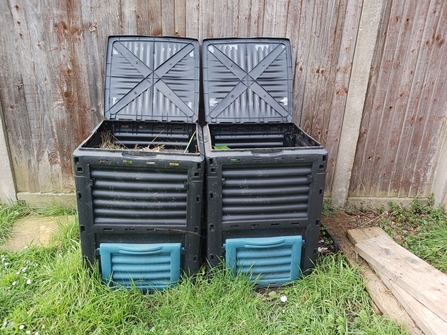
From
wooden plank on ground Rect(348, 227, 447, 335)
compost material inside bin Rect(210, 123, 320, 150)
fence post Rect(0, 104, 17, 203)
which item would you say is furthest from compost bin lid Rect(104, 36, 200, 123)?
wooden plank on ground Rect(348, 227, 447, 335)

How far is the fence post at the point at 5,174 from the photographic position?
284 cm

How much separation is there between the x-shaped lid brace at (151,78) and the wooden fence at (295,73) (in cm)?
24

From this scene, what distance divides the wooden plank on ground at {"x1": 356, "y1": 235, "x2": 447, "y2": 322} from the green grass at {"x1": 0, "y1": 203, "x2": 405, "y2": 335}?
21 cm

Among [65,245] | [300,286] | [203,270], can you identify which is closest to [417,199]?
[300,286]

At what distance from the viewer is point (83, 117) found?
2.86 metres

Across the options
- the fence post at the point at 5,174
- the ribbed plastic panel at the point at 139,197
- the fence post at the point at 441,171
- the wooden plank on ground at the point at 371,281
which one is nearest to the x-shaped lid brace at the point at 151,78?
the ribbed plastic panel at the point at 139,197

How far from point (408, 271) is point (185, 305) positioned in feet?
4.69

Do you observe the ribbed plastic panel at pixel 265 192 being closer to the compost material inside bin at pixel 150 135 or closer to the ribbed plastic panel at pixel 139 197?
the ribbed plastic panel at pixel 139 197

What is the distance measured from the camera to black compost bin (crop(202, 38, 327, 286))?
6.60 feet

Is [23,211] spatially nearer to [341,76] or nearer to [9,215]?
[9,215]

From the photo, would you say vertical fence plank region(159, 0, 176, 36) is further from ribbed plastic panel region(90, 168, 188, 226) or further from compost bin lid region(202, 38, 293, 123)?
ribbed plastic panel region(90, 168, 188, 226)

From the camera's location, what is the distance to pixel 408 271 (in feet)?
7.29

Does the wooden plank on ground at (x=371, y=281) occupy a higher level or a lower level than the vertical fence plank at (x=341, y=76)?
lower

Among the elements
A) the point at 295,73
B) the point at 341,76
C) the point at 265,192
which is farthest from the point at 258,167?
the point at 341,76
